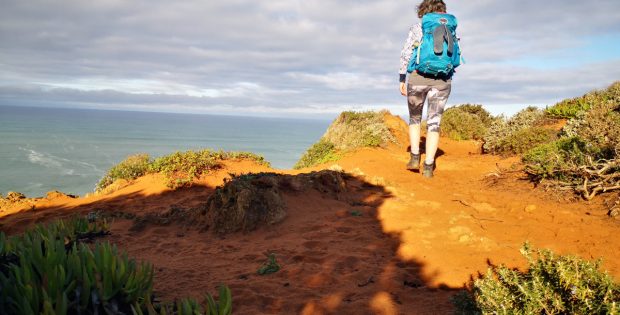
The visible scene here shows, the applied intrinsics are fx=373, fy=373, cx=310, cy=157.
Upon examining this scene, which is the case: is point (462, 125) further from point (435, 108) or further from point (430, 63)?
point (430, 63)

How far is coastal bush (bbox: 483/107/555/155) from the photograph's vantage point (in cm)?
1006

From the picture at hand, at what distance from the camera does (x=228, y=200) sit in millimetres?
5547

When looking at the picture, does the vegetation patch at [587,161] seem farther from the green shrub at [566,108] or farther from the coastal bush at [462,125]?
the coastal bush at [462,125]

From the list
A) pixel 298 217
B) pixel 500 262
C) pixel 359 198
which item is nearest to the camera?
pixel 500 262

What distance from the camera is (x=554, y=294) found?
2.17m

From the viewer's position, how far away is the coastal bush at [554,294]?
204cm

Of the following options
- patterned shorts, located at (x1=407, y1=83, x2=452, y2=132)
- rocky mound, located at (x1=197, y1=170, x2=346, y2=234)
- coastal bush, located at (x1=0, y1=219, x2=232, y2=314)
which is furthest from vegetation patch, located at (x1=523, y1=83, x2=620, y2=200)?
coastal bush, located at (x1=0, y1=219, x2=232, y2=314)

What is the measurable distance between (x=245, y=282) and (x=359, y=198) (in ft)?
10.5

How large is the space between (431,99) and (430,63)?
2.21ft

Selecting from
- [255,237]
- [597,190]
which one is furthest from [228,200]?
[597,190]

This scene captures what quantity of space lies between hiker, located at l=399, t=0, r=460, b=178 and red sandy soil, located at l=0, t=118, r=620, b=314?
4.09 ft

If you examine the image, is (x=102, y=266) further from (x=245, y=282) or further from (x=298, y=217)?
(x=298, y=217)

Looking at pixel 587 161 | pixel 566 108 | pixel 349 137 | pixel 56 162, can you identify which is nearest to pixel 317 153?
pixel 349 137

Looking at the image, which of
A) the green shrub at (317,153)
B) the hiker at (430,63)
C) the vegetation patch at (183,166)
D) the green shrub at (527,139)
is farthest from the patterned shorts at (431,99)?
the green shrub at (317,153)
